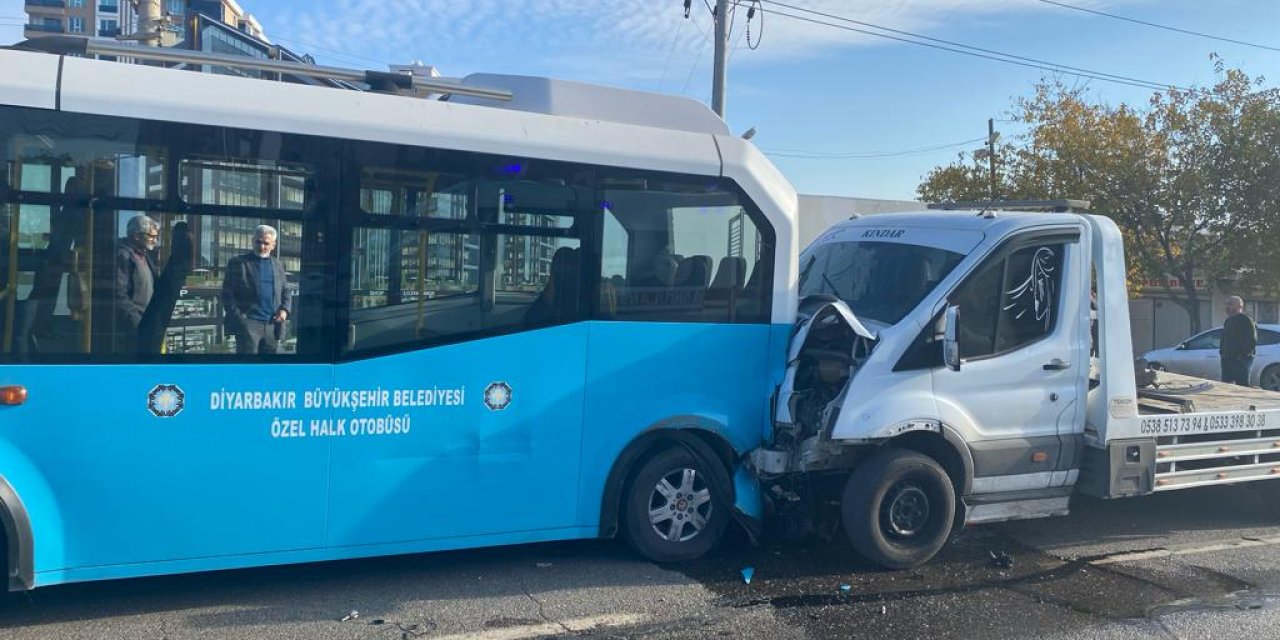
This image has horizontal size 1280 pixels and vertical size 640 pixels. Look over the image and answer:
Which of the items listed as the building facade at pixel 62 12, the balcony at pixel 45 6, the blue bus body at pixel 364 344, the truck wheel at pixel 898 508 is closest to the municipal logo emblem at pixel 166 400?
the blue bus body at pixel 364 344

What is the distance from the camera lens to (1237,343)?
12.2 meters

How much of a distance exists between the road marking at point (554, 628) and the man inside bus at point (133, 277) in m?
2.28

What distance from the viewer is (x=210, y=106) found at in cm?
512

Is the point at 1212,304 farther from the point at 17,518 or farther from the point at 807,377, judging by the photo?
the point at 17,518

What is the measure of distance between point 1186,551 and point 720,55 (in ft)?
40.5

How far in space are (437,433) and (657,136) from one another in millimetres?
2361

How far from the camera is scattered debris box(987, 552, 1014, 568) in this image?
6.74 m

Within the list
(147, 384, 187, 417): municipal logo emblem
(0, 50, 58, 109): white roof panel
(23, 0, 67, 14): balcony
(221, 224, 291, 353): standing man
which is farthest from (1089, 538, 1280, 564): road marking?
(23, 0, 67, 14): balcony

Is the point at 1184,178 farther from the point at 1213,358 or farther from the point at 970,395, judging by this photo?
the point at 970,395

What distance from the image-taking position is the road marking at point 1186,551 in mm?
6957

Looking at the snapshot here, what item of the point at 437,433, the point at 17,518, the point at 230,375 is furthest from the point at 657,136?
the point at 17,518

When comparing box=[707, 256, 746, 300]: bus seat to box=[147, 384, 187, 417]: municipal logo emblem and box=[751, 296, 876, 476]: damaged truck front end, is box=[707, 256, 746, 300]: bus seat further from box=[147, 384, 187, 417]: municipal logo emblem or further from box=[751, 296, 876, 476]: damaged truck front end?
box=[147, 384, 187, 417]: municipal logo emblem

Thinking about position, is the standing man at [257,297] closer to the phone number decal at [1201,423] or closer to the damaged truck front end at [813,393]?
the damaged truck front end at [813,393]

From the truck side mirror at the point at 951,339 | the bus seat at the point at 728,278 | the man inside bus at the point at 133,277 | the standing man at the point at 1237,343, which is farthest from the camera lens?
the standing man at the point at 1237,343
